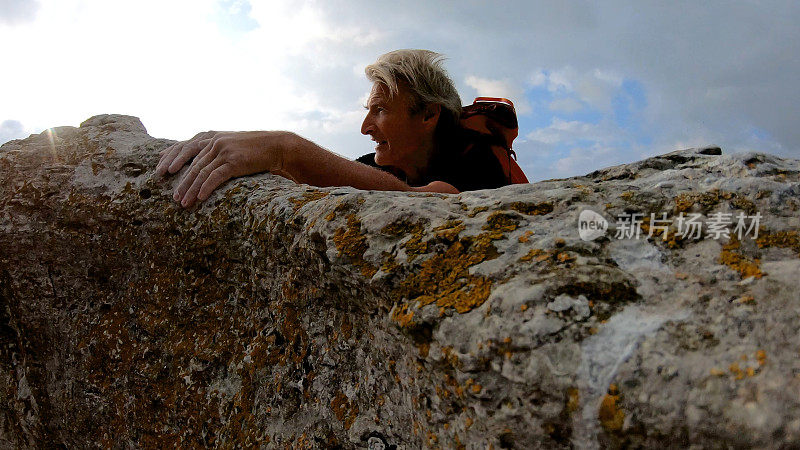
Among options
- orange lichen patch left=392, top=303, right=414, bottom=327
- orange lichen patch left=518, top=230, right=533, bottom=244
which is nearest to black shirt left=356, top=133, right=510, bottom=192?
orange lichen patch left=518, top=230, right=533, bottom=244

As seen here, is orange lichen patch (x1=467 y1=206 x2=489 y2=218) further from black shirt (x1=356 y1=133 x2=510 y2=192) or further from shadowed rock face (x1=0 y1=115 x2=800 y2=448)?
black shirt (x1=356 y1=133 x2=510 y2=192)

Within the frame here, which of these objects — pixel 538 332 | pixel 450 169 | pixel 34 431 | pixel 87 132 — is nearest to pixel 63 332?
pixel 34 431

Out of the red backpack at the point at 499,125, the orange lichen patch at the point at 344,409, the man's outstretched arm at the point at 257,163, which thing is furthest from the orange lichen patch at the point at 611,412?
the red backpack at the point at 499,125

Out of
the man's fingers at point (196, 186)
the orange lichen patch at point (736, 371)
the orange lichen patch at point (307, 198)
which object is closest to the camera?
the orange lichen patch at point (736, 371)

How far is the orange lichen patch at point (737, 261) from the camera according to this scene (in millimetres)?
1670

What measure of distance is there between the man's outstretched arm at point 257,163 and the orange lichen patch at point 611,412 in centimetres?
250

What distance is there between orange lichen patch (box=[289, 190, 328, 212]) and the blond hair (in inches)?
120

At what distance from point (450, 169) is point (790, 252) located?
4.04 m

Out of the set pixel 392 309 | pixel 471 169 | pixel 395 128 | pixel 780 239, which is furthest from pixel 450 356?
pixel 395 128

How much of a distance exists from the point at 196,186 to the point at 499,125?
3.79 metres

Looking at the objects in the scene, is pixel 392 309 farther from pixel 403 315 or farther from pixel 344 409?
pixel 344 409

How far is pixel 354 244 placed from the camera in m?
2.25

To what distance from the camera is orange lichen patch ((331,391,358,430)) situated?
7.44 feet

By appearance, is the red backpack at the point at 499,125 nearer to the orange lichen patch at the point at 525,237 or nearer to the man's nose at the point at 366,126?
the man's nose at the point at 366,126
